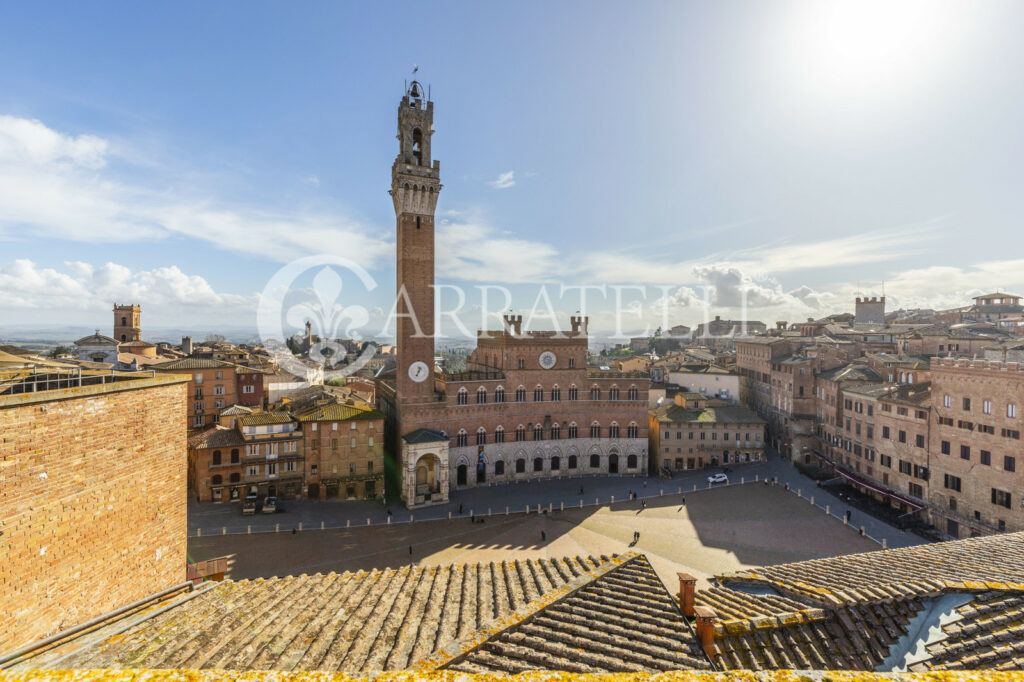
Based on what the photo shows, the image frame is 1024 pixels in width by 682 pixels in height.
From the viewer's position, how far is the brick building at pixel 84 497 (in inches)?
397

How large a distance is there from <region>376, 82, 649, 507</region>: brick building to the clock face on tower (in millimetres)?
97

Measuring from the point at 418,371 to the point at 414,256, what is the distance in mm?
11442

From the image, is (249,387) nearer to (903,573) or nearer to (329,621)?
(329,621)

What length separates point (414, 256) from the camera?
47.6 m

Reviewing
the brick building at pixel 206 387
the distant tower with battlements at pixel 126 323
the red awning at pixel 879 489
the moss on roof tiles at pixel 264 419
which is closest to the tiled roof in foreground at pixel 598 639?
the moss on roof tiles at pixel 264 419

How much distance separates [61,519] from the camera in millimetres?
11023

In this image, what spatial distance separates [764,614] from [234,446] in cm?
4275

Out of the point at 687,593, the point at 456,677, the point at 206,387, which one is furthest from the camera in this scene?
the point at 206,387

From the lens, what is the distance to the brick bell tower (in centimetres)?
4653

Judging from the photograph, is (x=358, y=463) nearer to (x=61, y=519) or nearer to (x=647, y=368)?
(x=61, y=519)

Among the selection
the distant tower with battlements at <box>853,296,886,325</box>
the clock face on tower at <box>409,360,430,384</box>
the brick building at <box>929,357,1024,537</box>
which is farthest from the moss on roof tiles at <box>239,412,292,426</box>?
the distant tower with battlements at <box>853,296,886,325</box>

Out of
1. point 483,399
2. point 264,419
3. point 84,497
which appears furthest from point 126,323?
point 84,497

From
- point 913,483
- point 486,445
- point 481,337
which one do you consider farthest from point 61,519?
point 913,483

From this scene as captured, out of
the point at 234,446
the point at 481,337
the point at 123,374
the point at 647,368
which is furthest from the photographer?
the point at 647,368
